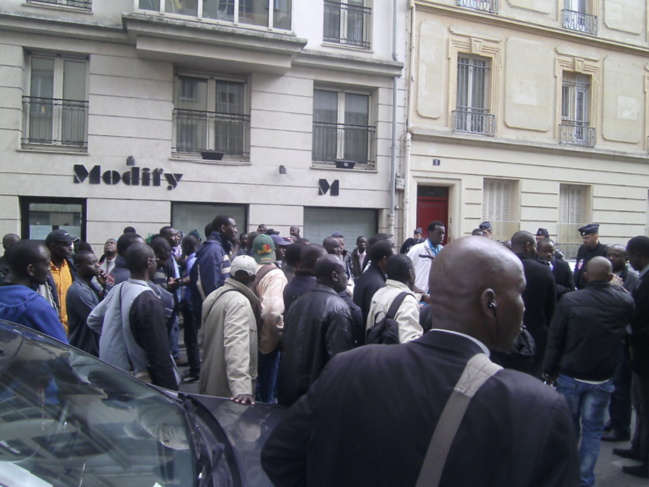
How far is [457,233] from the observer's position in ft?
47.4

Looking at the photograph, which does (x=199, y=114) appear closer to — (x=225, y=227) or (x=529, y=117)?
(x=225, y=227)

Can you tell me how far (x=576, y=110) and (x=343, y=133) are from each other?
7710 millimetres

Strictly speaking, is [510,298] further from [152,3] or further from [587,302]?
[152,3]

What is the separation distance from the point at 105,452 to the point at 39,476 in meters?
0.36

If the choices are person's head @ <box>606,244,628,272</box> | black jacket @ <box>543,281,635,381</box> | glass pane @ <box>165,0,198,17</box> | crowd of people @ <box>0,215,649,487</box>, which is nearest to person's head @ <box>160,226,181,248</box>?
crowd of people @ <box>0,215,649,487</box>

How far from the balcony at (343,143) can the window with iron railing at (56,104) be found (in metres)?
5.63

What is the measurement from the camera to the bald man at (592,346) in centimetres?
402

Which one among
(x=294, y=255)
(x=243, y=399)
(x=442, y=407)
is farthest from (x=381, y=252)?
(x=442, y=407)

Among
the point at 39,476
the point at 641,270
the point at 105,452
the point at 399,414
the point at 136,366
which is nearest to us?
the point at 399,414

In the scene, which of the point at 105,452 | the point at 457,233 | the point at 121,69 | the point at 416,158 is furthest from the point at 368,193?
the point at 105,452

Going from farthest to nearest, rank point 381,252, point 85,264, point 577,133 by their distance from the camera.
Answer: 1. point 577,133
2. point 381,252
3. point 85,264

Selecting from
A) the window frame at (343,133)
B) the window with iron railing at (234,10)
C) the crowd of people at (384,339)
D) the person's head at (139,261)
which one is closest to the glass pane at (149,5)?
the window with iron railing at (234,10)

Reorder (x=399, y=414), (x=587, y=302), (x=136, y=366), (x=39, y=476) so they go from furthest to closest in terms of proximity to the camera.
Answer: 1. (x=587, y=302)
2. (x=136, y=366)
3. (x=39, y=476)
4. (x=399, y=414)

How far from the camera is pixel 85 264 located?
4.73 meters
